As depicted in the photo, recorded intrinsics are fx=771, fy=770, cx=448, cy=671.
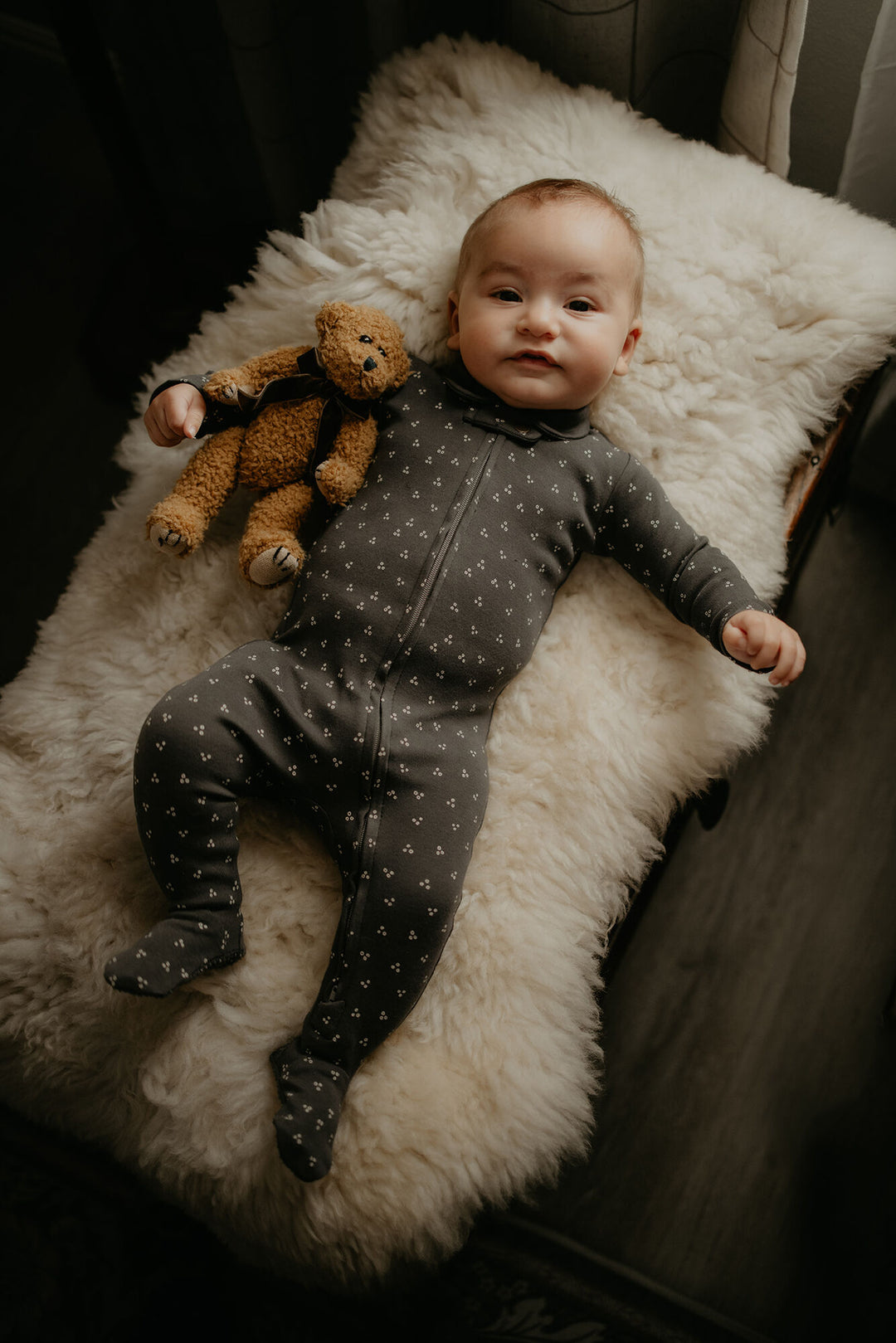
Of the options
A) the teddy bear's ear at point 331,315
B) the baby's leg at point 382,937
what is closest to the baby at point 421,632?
the baby's leg at point 382,937

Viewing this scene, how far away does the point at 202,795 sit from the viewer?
0.69 metres

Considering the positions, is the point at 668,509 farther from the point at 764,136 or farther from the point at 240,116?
the point at 240,116

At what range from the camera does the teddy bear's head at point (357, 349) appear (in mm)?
751

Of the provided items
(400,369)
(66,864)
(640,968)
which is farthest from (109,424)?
(640,968)

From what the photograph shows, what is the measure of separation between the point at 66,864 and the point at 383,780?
337 millimetres

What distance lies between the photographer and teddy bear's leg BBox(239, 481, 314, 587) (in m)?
0.78

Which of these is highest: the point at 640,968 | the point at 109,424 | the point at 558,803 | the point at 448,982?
the point at 109,424

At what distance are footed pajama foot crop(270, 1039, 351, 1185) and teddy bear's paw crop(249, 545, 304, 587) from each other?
44cm

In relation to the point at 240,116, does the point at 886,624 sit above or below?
below

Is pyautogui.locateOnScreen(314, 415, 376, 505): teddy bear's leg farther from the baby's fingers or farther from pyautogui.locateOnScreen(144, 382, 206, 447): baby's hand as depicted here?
the baby's fingers

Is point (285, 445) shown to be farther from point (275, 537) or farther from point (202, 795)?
point (202, 795)

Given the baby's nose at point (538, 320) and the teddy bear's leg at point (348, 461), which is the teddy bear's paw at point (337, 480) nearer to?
the teddy bear's leg at point (348, 461)

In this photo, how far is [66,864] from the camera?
0.77m

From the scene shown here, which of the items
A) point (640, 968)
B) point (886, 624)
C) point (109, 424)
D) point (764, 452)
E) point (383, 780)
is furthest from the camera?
point (109, 424)
